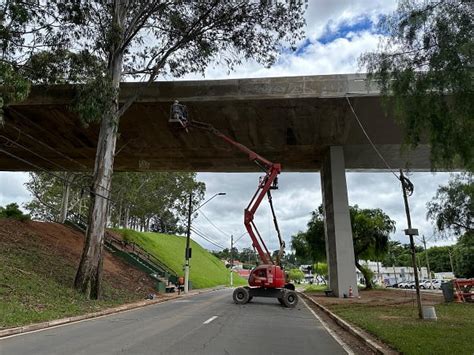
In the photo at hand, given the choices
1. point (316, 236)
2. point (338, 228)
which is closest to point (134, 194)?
point (316, 236)

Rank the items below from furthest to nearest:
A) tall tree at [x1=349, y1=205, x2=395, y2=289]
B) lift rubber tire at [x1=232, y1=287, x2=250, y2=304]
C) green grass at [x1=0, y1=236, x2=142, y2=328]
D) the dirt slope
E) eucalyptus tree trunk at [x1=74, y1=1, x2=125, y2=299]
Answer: tall tree at [x1=349, y1=205, x2=395, y2=289] < the dirt slope < lift rubber tire at [x1=232, y1=287, x2=250, y2=304] < eucalyptus tree trunk at [x1=74, y1=1, x2=125, y2=299] < green grass at [x1=0, y1=236, x2=142, y2=328]

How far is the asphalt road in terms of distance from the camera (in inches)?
310

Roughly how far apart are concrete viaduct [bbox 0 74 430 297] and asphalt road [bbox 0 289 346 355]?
11339 millimetres

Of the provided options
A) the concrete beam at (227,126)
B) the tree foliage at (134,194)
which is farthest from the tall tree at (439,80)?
the tree foliage at (134,194)

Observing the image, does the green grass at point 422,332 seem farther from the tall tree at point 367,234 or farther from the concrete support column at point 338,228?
the tall tree at point 367,234

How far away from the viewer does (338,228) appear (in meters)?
25.6

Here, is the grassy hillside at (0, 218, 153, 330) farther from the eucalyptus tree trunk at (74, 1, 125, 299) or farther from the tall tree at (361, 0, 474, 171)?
the tall tree at (361, 0, 474, 171)

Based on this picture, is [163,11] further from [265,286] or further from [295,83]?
[265,286]

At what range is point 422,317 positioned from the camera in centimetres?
1244

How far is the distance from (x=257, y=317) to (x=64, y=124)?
61.0 ft

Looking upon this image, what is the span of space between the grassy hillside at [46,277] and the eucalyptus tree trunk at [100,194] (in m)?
0.72

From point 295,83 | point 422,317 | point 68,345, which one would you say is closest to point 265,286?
point 422,317

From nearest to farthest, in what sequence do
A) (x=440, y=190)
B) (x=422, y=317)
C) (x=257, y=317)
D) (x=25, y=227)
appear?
(x=422, y=317)
(x=257, y=317)
(x=25, y=227)
(x=440, y=190)

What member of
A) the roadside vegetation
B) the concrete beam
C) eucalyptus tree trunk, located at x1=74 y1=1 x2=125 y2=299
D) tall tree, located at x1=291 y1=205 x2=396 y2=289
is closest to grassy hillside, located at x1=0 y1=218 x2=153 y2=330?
eucalyptus tree trunk, located at x1=74 y1=1 x2=125 y2=299
